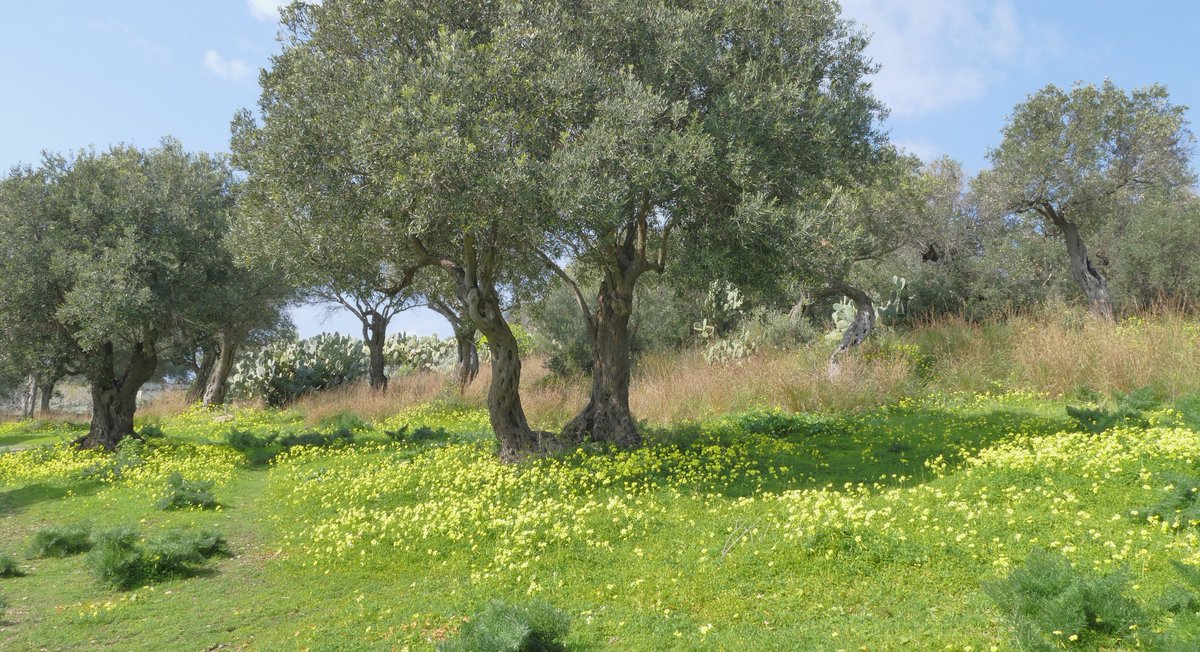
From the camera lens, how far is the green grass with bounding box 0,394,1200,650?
6.38 m

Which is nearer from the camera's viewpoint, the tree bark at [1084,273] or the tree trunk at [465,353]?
the tree bark at [1084,273]

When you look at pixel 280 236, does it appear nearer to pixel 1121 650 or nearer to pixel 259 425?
pixel 1121 650

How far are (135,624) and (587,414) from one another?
8.33 meters

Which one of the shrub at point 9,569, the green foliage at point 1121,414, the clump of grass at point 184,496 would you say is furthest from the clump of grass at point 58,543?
the green foliage at point 1121,414

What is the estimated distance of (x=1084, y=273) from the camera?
82.5ft

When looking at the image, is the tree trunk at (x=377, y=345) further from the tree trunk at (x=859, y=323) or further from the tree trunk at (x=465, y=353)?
the tree trunk at (x=859, y=323)

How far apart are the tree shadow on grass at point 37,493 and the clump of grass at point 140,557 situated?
761cm

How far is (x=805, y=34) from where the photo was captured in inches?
517

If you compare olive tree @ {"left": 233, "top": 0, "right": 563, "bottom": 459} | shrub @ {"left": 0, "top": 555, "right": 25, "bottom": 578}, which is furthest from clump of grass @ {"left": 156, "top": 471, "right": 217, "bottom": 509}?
olive tree @ {"left": 233, "top": 0, "right": 563, "bottom": 459}

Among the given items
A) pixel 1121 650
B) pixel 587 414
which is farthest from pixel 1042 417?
pixel 1121 650

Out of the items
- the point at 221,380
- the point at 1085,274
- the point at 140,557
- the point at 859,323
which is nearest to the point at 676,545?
the point at 140,557

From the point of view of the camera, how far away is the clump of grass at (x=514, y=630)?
5.13 meters

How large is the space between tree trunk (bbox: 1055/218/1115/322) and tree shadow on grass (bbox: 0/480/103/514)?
28.5 metres

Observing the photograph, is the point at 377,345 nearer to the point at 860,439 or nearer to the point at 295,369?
the point at 295,369
